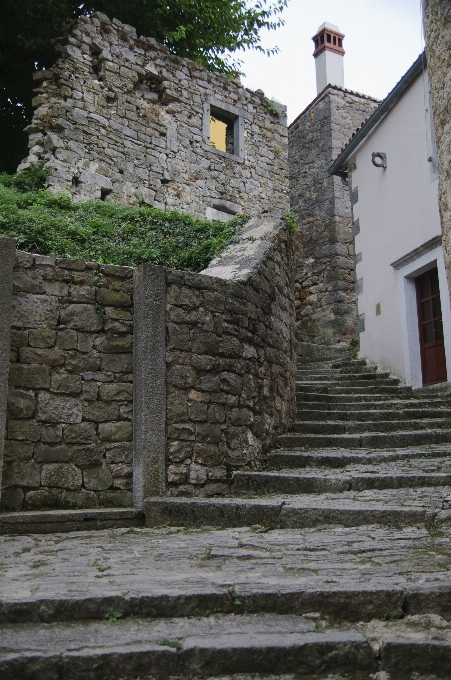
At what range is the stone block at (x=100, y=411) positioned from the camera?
16.2 feet

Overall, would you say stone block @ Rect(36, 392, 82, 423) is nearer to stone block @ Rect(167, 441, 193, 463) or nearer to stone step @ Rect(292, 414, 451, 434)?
stone block @ Rect(167, 441, 193, 463)

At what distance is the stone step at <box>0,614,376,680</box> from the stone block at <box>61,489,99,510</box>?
2332 millimetres

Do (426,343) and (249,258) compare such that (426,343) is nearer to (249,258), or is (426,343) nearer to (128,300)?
(249,258)

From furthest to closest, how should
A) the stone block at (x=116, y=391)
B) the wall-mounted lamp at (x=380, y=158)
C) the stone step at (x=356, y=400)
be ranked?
the wall-mounted lamp at (x=380, y=158), the stone step at (x=356, y=400), the stone block at (x=116, y=391)

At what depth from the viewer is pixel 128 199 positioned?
11430mm

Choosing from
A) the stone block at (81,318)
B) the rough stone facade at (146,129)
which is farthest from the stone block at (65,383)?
the rough stone facade at (146,129)

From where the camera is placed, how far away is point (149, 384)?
4984 mm

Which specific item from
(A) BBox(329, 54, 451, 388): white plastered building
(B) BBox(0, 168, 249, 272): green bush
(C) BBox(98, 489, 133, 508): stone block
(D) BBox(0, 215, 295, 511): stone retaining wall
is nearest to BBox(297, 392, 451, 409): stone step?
(A) BBox(329, 54, 451, 388): white plastered building

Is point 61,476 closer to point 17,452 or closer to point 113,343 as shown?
point 17,452

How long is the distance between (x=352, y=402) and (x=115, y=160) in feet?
20.2

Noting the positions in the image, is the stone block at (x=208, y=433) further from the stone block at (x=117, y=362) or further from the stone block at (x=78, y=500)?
the stone block at (x=78, y=500)

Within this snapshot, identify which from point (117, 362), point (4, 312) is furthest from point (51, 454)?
point (4, 312)

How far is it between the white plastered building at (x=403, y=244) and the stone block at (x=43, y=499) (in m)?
5.81

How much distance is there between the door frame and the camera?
8.99 m
